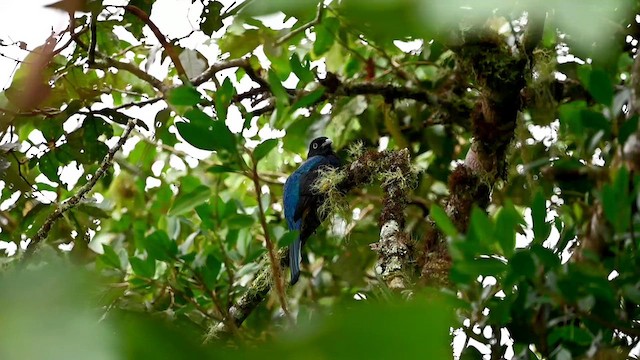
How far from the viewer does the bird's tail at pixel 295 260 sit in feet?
7.35

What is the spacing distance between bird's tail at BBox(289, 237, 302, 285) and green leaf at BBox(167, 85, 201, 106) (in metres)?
0.97

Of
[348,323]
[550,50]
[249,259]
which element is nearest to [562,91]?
[550,50]

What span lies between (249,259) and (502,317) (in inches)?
30.8

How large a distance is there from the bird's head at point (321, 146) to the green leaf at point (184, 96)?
1252 millimetres

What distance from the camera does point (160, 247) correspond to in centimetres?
193

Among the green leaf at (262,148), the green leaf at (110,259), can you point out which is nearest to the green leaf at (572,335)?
the green leaf at (262,148)

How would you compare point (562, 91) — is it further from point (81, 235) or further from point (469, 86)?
point (81, 235)

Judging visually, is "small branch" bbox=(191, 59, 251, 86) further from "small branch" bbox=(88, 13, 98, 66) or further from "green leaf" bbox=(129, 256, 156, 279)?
"green leaf" bbox=(129, 256, 156, 279)

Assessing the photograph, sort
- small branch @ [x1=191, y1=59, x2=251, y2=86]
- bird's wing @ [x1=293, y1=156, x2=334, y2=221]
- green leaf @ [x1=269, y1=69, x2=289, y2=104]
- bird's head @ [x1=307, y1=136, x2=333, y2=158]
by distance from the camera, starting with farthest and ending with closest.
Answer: bird's head @ [x1=307, y1=136, x2=333, y2=158] < bird's wing @ [x1=293, y1=156, x2=334, y2=221] < small branch @ [x1=191, y1=59, x2=251, y2=86] < green leaf @ [x1=269, y1=69, x2=289, y2=104]

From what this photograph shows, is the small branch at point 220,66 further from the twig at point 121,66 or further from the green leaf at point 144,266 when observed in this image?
the green leaf at point 144,266

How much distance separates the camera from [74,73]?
2107mm

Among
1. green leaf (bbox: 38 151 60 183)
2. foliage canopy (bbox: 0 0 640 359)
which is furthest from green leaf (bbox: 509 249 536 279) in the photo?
green leaf (bbox: 38 151 60 183)

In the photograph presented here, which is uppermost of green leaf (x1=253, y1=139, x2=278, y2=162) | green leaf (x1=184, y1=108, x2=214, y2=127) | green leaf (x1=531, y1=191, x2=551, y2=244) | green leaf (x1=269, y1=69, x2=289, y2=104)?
green leaf (x1=184, y1=108, x2=214, y2=127)

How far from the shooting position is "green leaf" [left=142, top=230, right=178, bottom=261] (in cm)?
192
